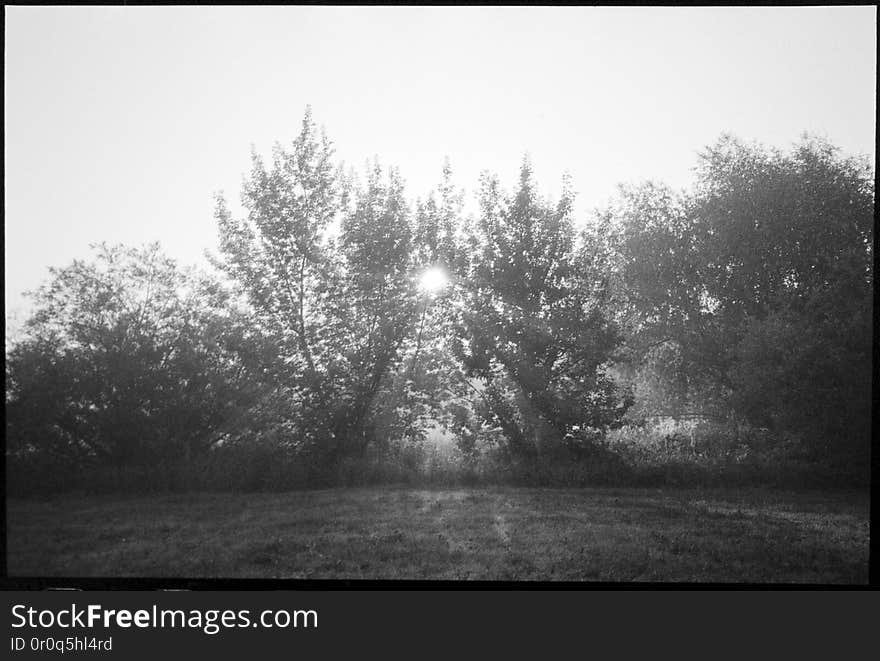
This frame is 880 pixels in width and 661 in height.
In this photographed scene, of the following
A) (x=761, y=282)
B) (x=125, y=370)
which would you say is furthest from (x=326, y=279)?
(x=761, y=282)

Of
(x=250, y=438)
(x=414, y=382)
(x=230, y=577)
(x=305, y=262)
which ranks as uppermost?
(x=305, y=262)

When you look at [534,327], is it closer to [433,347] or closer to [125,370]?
[433,347]

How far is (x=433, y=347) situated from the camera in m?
11.8

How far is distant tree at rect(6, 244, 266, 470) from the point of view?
10.3 m

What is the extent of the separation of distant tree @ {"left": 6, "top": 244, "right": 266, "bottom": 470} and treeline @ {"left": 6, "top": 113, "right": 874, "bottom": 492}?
1.3 inches

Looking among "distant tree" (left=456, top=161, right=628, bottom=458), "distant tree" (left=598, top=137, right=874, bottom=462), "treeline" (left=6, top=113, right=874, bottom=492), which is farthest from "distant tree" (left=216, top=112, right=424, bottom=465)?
"distant tree" (left=598, top=137, right=874, bottom=462)

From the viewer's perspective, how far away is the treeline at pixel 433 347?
35.0ft

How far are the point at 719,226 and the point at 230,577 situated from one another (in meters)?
11.0

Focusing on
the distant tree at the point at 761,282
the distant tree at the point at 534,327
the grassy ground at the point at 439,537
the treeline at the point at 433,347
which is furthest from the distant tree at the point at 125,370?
the distant tree at the point at 761,282

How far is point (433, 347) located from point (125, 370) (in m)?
5.02

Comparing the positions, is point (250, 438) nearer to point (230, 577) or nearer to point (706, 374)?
point (230, 577)

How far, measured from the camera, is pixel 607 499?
34.2ft

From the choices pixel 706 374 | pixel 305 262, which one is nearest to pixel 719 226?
pixel 706 374

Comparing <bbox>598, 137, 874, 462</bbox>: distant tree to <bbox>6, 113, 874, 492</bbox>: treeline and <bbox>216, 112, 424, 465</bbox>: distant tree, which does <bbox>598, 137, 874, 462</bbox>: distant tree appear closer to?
<bbox>6, 113, 874, 492</bbox>: treeline
